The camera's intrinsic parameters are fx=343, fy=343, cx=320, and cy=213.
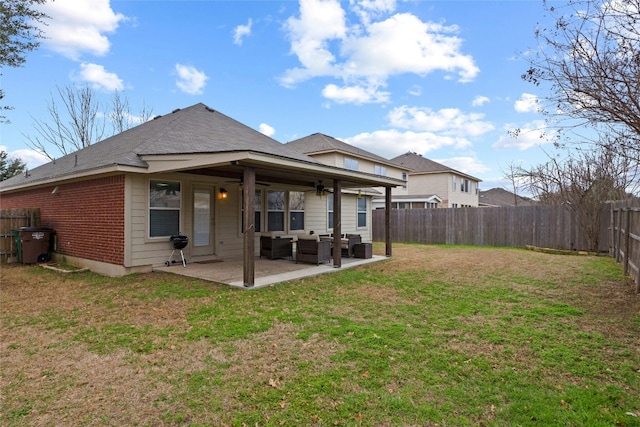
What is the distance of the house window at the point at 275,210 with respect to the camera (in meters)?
11.3

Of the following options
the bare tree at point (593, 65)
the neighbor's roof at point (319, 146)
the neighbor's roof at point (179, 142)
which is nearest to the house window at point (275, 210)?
the neighbor's roof at point (179, 142)

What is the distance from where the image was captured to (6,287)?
6.78m

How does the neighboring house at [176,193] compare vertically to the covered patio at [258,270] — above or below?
above

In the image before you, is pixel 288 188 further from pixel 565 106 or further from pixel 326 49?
pixel 565 106

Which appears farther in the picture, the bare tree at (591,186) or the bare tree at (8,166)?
the bare tree at (8,166)

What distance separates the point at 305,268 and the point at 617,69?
6.77m

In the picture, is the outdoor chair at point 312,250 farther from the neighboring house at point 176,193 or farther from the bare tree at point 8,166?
the bare tree at point 8,166

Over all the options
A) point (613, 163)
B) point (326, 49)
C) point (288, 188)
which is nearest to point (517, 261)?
point (613, 163)

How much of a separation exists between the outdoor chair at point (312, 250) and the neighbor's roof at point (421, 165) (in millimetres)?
19918

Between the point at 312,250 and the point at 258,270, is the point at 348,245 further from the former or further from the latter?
the point at 258,270

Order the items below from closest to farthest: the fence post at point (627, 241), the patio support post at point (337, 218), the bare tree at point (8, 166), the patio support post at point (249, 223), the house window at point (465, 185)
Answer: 1. the patio support post at point (249, 223)
2. the fence post at point (627, 241)
3. the patio support post at point (337, 218)
4. the bare tree at point (8, 166)
5. the house window at point (465, 185)

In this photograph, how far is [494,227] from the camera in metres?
15.9

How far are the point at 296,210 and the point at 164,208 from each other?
16.2ft

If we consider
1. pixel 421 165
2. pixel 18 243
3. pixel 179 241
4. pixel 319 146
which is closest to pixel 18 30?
pixel 18 243
